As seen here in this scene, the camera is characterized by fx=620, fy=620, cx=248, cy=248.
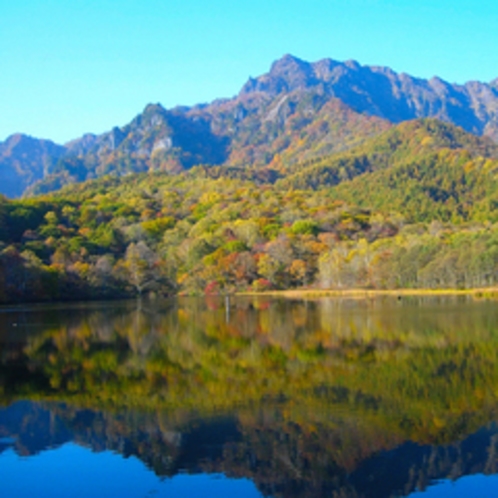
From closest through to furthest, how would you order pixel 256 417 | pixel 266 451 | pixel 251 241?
pixel 266 451 → pixel 256 417 → pixel 251 241

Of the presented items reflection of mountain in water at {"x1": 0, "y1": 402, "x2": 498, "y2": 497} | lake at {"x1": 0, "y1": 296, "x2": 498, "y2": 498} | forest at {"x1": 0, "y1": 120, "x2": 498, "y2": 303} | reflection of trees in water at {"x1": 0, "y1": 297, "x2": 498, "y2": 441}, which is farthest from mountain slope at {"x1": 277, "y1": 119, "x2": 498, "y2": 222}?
reflection of mountain in water at {"x1": 0, "y1": 402, "x2": 498, "y2": 497}

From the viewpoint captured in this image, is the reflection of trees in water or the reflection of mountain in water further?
the reflection of trees in water

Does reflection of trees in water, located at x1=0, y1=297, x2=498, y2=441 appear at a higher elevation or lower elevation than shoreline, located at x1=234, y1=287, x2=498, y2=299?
higher

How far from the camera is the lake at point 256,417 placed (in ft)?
47.2

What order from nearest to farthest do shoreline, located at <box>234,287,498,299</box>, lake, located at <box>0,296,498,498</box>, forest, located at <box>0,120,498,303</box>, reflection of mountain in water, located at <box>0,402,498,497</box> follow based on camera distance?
reflection of mountain in water, located at <box>0,402,498,497</box>
lake, located at <box>0,296,498,498</box>
shoreline, located at <box>234,287,498,299</box>
forest, located at <box>0,120,498,303</box>

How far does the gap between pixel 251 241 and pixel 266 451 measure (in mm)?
100513

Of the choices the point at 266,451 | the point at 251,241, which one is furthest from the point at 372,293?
the point at 266,451

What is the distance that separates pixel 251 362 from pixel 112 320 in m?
27.1

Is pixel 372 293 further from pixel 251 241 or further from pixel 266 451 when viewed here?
pixel 266 451

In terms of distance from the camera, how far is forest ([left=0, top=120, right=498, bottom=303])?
84.2 metres

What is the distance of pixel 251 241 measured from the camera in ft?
381

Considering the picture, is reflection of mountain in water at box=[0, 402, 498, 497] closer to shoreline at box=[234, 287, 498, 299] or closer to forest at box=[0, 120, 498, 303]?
shoreline at box=[234, 287, 498, 299]

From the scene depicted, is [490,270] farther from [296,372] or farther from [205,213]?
[205,213]

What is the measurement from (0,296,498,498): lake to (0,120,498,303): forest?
164 ft
